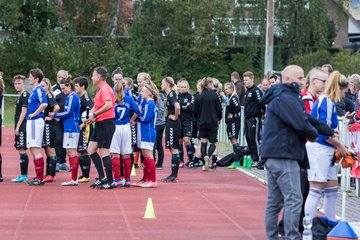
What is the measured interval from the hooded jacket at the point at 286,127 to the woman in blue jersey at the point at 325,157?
0.63 m

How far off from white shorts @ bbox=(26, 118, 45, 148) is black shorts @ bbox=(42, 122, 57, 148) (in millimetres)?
561

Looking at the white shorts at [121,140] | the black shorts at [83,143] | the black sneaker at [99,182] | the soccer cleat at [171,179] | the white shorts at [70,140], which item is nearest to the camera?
the white shorts at [121,140]

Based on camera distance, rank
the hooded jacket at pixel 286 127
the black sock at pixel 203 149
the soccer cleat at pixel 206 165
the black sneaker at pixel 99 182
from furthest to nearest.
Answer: the black sock at pixel 203 149, the soccer cleat at pixel 206 165, the black sneaker at pixel 99 182, the hooded jacket at pixel 286 127

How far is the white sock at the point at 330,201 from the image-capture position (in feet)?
36.3

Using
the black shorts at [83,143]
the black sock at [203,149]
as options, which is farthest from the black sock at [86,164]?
the black sock at [203,149]

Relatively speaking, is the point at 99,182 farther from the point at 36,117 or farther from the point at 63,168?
the point at 63,168

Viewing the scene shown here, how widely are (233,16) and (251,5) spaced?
7.21 ft

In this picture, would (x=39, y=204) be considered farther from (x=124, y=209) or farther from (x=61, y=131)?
(x=61, y=131)

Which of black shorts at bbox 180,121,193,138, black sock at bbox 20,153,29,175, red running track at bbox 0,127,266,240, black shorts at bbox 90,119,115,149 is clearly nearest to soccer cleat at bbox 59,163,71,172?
red running track at bbox 0,127,266,240

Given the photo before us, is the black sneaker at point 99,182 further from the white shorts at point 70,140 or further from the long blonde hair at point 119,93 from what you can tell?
the long blonde hair at point 119,93

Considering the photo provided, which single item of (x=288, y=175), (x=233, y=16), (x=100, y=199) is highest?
(x=233, y=16)

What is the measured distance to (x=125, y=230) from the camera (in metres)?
12.0

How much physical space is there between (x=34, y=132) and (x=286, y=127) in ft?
23.9

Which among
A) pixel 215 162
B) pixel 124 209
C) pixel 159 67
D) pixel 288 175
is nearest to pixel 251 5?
pixel 159 67
